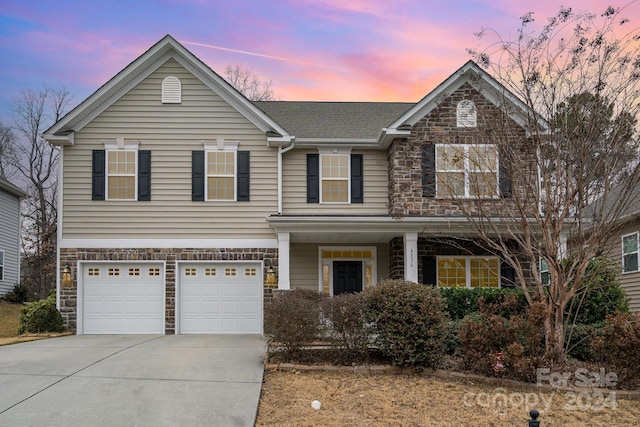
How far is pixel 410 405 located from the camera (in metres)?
8.08

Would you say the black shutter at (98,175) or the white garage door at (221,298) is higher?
the black shutter at (98,175)

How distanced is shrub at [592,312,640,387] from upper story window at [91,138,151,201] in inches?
439

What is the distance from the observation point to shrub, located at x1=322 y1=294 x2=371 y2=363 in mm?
10109

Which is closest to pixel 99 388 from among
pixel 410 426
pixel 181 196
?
pixel 410 426

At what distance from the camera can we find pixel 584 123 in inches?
380

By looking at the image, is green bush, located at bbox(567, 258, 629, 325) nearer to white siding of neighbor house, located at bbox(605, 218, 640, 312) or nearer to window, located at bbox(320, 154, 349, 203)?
white siding of neighbor house, located at bbox(605, 218, 640, 312)

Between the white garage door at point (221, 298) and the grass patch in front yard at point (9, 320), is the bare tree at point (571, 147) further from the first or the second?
the grass patch in front yard at point (9, 320)

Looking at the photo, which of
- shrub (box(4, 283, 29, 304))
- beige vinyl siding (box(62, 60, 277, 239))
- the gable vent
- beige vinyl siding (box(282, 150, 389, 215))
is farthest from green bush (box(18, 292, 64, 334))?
shrub (box(4, 283, 29, 304))

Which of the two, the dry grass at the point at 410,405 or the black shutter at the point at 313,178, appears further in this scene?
the black shutter at the point at 313,178

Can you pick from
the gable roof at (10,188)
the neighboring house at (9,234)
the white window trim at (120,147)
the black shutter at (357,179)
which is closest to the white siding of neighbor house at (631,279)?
the black shutter at (357,179)

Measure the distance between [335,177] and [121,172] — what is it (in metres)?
5.57

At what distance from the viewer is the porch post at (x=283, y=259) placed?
48.0 feet

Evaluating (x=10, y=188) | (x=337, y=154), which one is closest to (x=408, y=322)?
(x=337, y=154)

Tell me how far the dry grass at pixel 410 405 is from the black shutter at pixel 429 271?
→ 6.80 metres
